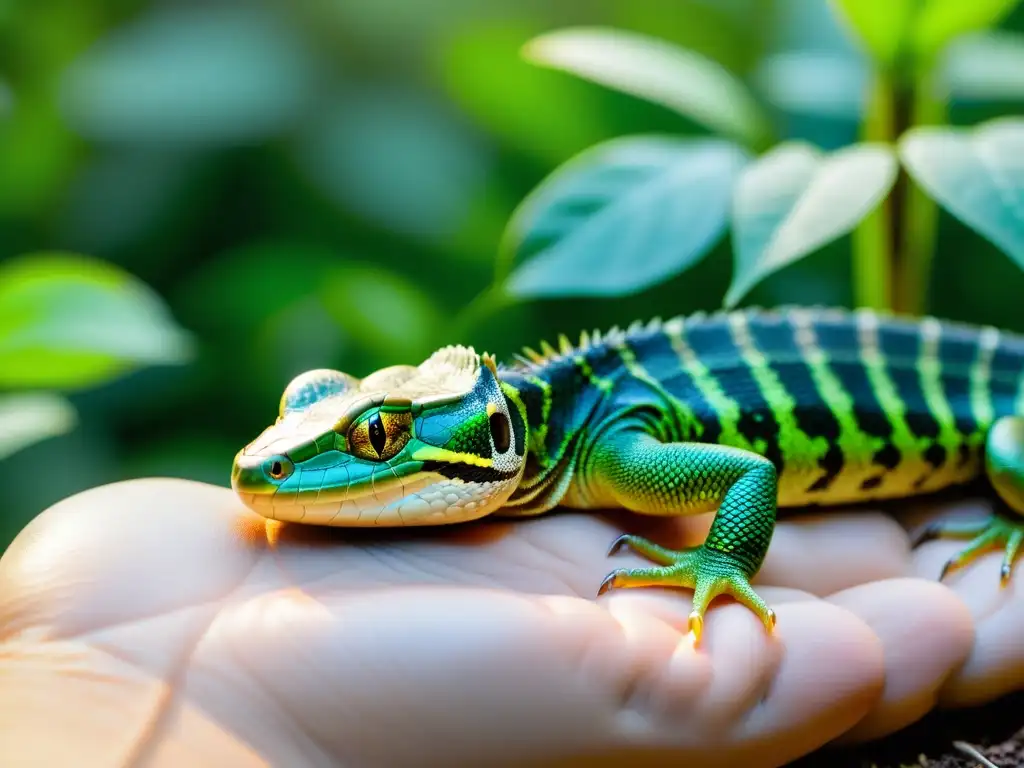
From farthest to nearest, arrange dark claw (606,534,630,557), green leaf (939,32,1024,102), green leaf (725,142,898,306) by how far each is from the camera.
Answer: green leaf (939,32,1024,102) → green leaf (725,142,898,306) → dark claw (606,534,630,557)

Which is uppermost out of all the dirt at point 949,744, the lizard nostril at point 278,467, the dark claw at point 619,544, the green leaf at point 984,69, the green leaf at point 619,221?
the green leaf at point 984,69

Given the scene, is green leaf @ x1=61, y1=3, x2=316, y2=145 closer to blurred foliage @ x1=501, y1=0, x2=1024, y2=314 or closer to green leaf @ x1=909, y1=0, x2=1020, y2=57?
blurred foliage @ x1=501, y1=0, x2=1024, y2=314

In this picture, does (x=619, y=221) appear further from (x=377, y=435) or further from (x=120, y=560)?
(x=120, y=560)

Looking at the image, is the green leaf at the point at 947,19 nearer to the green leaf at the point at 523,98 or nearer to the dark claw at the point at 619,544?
the green leaf at the point at 523,98

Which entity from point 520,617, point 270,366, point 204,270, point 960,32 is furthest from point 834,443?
point 204,270

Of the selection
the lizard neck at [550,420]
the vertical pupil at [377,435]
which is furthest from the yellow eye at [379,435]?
the lizard neck at [550,420]

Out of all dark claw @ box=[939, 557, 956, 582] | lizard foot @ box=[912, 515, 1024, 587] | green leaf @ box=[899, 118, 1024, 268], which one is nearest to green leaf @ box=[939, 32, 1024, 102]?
green leaf @ box=[899, 118, 1024, 268]
